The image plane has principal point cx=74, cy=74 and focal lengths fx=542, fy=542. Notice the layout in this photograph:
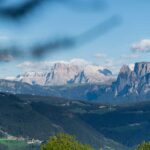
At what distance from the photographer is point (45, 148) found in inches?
7830

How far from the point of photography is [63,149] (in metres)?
200

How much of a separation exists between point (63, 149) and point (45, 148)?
664 cm
